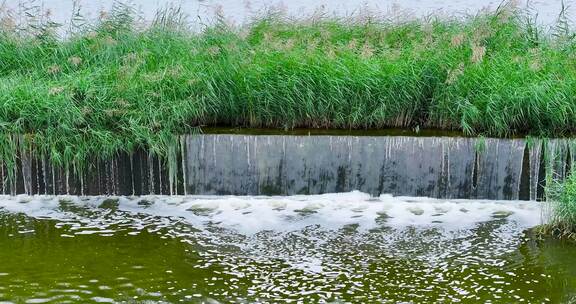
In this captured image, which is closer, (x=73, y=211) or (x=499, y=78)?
(x=73, y=211)

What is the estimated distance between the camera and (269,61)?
1006 cm

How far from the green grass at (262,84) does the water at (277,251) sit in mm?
748

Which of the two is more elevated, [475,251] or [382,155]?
[382,155]

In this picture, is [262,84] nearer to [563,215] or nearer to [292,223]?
[292,223]

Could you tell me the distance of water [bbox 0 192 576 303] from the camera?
21.6ft

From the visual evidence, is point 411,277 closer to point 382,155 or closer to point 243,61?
point 382,155

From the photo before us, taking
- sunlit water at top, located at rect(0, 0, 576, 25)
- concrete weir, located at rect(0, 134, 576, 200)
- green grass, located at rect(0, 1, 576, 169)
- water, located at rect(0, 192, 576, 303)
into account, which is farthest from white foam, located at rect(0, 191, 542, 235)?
sunlit water at top, located at rect(0, 0, 576, 25)

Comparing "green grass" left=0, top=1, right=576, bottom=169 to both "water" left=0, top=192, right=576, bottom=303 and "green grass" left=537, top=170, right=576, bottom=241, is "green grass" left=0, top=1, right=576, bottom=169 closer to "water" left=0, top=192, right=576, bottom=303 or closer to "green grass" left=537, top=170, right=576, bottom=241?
"water" left=0, top=192, right=576, bottom=303

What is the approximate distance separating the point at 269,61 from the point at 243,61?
0.29m

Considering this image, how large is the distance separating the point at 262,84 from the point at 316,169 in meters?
1.10

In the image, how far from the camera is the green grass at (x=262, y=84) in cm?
934

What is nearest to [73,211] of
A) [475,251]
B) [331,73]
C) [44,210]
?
[44,210]

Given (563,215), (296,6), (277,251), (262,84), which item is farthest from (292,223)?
(296,6)

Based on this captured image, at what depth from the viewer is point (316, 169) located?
9.45 meters
